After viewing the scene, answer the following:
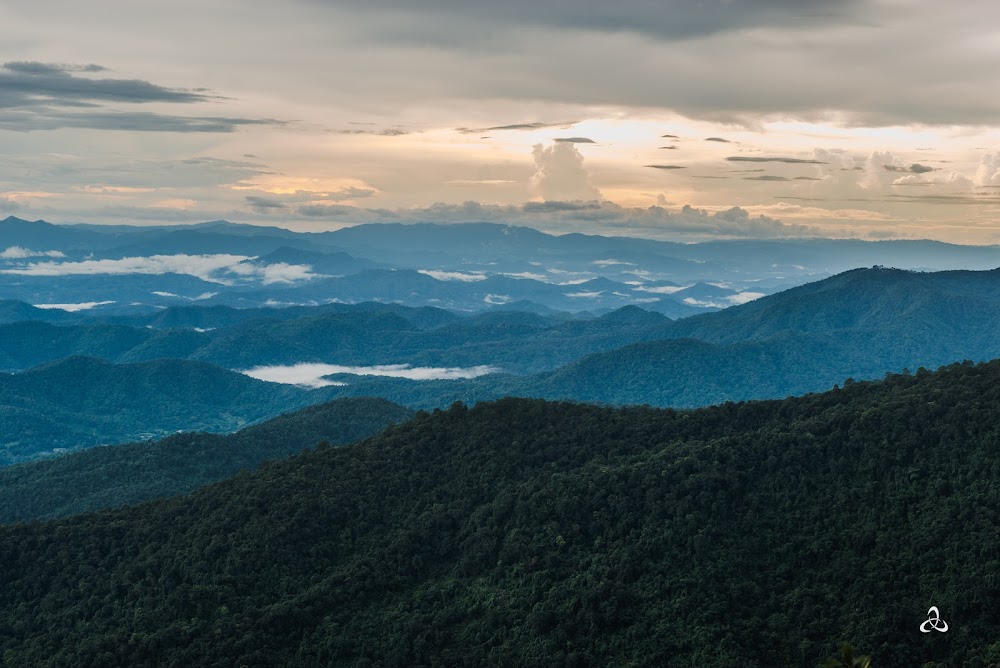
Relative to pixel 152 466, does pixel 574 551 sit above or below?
above

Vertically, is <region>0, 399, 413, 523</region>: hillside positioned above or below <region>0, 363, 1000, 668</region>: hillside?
below

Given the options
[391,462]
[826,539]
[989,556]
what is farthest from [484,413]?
[989,556]

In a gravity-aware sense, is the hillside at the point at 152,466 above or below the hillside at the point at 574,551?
below

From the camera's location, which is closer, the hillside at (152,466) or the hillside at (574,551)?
the hillside at (574,551)

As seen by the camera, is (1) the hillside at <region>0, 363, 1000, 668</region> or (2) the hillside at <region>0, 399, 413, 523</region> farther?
(2) the hillside at <region>0, 399, 413, 523</region>

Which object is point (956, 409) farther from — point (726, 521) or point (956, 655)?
point (956, 655)
